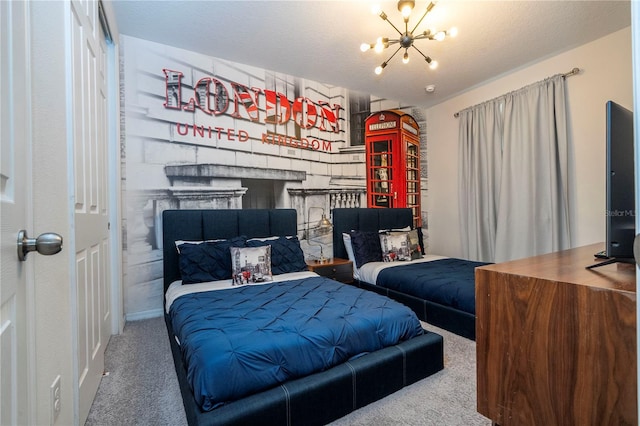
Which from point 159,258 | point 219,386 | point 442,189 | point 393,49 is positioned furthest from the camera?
point 442,189

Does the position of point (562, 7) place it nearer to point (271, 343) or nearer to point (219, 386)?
point (271, 343)

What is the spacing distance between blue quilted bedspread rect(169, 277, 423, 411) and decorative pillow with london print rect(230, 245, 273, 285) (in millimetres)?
306

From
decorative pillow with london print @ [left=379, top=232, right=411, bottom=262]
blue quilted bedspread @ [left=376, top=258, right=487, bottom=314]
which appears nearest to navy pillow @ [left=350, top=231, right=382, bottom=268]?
decorative pillow with london print @ [left=379, top=232, right=411, bottom=262]

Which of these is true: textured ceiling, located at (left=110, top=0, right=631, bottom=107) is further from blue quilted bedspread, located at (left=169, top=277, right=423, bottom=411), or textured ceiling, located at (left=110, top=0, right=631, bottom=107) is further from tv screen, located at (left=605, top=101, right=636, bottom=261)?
blue quilted bedspread, located at (left=169, top=277, right=423, bottom=411)

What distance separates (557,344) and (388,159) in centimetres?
356

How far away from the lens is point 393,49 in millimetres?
3219

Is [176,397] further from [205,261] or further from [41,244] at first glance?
[41,244]

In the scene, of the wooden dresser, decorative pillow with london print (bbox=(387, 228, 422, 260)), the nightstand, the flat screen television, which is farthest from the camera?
decorative pillow with london print (bbox=(387, 228, 422, 260))

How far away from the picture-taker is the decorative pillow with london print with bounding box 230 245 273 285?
2637 millimetres

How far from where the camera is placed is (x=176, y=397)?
173 cm

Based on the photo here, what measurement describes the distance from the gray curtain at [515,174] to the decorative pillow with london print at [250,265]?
2.91 metres

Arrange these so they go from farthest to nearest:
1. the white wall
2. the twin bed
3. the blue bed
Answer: the white wall → the blue bed → the twin bed

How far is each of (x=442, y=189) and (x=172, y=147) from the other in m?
3.81

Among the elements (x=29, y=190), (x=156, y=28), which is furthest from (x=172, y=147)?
(x=29, y=190)
